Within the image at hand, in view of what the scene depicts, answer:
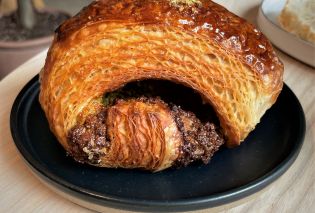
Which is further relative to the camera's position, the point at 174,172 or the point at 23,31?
the point at 23,31

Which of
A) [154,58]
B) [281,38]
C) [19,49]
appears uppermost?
[154,58]

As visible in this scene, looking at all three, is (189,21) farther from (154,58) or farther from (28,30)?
(28,30)

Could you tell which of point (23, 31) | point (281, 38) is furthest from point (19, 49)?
point (281, 38)

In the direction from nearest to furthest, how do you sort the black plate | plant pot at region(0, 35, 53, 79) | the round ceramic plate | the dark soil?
the black plate < the round ceramic plate < plant pot at region(0, 35, 53, 79) < the dark soil

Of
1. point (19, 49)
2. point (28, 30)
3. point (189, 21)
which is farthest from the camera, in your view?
point (28, 30)

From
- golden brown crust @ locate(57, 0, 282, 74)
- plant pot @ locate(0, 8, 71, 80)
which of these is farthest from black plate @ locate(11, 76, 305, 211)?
plant pot @ locate(0, 8, 71, 80)

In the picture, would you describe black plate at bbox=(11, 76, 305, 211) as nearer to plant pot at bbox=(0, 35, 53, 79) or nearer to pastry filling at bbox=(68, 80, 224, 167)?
pastry filling at bbox=(68, 80, 224, 167)
